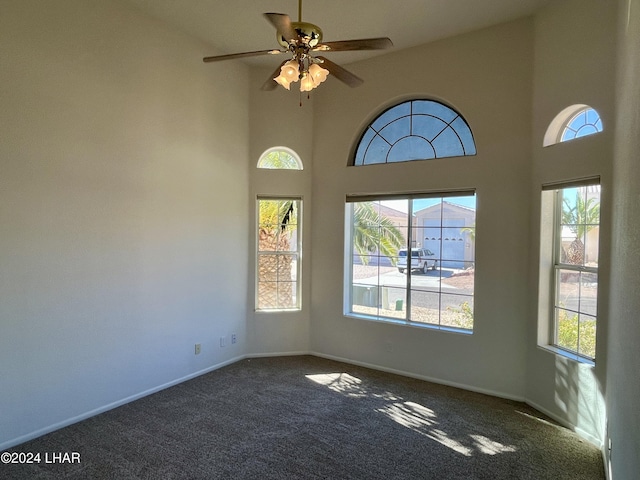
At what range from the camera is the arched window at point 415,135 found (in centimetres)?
407

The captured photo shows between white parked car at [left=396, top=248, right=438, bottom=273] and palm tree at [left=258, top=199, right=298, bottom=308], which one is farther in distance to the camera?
palm tree at [left=258, top=199, right=298, bottom=308]

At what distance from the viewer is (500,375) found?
3.78 m

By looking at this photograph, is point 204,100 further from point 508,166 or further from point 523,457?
point 523,457

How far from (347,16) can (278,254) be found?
279cm

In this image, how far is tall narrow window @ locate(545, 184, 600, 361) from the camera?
3.09 m

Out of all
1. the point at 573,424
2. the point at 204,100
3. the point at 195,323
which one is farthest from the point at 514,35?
the point at 195,323

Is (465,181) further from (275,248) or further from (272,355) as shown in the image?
(272,355)

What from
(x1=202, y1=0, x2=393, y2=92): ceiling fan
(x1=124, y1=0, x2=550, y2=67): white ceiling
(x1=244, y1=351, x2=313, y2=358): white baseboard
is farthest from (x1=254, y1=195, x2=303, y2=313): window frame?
(x1=202, y1=0, x2=393, y2=92): ceiling fan

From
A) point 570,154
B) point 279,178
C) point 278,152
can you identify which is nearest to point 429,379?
point 570,154

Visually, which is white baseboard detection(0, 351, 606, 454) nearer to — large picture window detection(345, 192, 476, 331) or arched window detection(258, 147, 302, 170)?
large picture window detection(345, 192, 476, 331)

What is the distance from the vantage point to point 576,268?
324 cm

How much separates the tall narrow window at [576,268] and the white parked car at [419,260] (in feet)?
3.90

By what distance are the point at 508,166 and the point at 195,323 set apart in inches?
142

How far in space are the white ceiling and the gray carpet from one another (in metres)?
3.60
